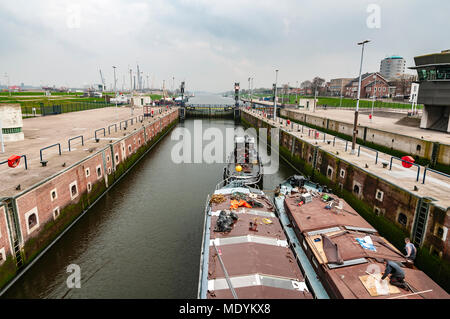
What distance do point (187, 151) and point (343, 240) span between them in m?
40.7

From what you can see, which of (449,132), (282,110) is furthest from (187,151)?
(282,110)

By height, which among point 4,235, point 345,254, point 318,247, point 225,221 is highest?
point 225,221

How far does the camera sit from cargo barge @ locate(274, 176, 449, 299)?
1125 centimetres

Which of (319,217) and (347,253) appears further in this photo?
(319,217)

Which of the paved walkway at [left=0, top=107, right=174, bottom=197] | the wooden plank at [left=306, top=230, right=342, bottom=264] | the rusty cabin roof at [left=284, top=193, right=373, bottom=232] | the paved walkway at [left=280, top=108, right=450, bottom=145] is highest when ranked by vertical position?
the paved walkway at [left=280, top=108, right=450, bottom=145]

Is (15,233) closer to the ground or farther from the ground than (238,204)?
closer to the ground

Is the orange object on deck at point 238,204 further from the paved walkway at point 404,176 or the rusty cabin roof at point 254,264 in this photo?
the paved walkway at point 404,176

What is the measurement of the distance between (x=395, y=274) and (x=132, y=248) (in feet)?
56.4

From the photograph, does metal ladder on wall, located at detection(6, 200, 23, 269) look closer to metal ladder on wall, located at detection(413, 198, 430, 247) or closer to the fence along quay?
the fence along quay

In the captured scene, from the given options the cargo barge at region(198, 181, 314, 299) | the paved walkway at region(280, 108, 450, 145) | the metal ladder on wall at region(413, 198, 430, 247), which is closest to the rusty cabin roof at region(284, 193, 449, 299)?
the cargo barge at region(198, 181, 314, 299)

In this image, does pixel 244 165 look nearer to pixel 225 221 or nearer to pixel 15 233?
pixel 225 221

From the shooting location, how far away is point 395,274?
11.4m

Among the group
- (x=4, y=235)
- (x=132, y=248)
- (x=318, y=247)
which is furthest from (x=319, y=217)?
(x=4, y=235)

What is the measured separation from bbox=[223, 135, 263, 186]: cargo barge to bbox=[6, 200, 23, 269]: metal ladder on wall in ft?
56.7
